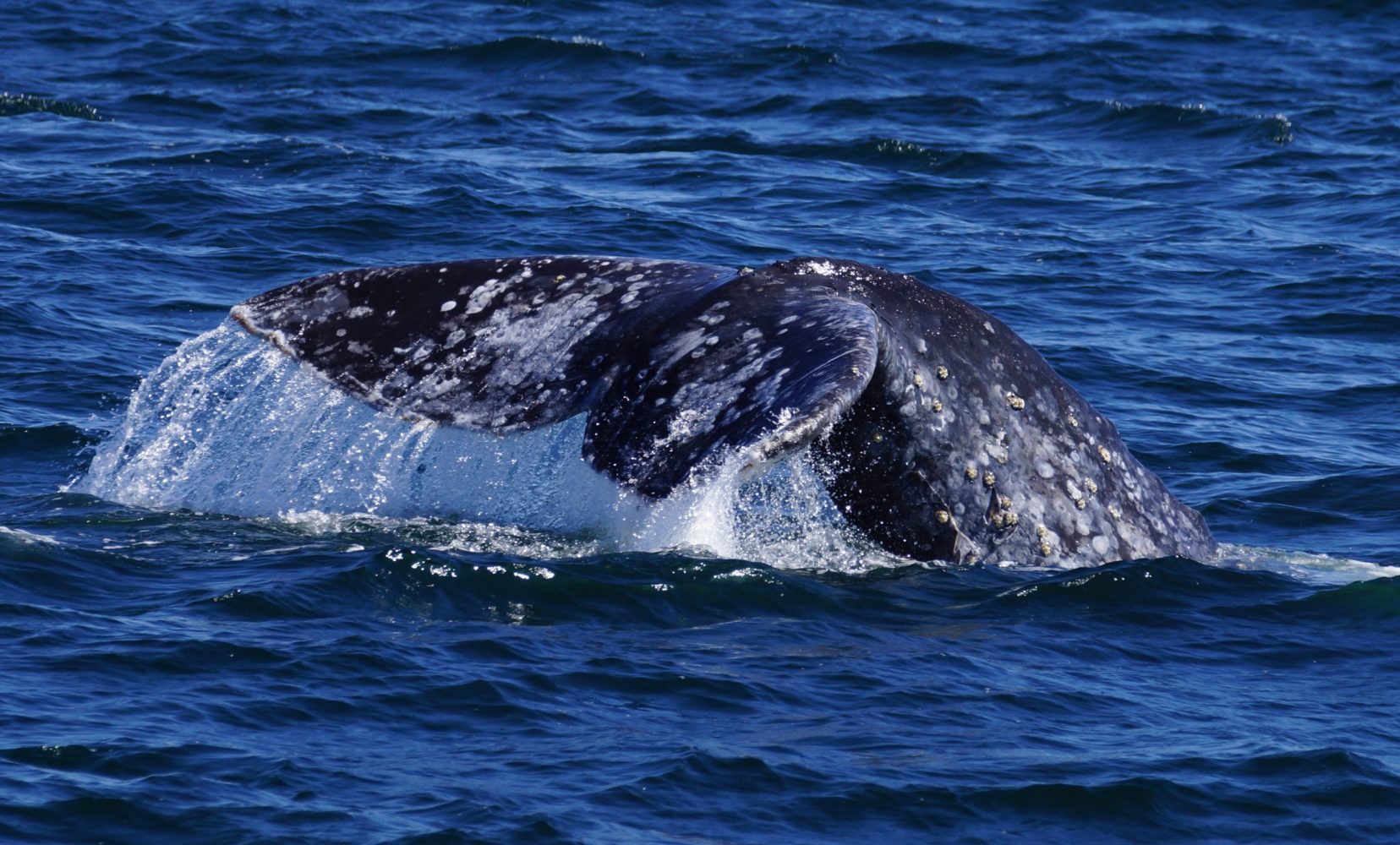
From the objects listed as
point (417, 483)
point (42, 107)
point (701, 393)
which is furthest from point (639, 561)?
point (42, 107)

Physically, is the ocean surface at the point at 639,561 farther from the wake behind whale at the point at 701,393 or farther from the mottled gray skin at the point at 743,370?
the mottled gray skin at the point at 743,370

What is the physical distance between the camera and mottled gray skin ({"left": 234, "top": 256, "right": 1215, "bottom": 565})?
25.1 feet

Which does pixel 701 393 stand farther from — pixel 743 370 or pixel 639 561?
pixel 639 561

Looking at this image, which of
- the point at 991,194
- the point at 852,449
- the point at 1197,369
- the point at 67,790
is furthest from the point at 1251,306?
the point at 67,790

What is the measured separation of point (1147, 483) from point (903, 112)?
637 inches

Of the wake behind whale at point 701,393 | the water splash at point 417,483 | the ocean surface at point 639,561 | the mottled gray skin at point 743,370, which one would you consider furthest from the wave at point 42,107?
the mottled gray skin at point 743,370

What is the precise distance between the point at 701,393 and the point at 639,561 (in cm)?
142

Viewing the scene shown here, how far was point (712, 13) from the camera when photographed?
30938 mm

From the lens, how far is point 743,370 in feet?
24.3

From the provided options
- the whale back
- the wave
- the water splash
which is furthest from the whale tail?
the wave

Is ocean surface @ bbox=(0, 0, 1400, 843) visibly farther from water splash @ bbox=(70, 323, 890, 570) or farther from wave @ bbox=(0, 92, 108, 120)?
wave @ bbox=(0, 92, 108, 120)

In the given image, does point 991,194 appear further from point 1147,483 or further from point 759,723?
point 759,723

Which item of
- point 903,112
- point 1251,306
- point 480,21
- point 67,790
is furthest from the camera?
point 480,21

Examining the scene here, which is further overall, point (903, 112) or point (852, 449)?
point (903, 112)
